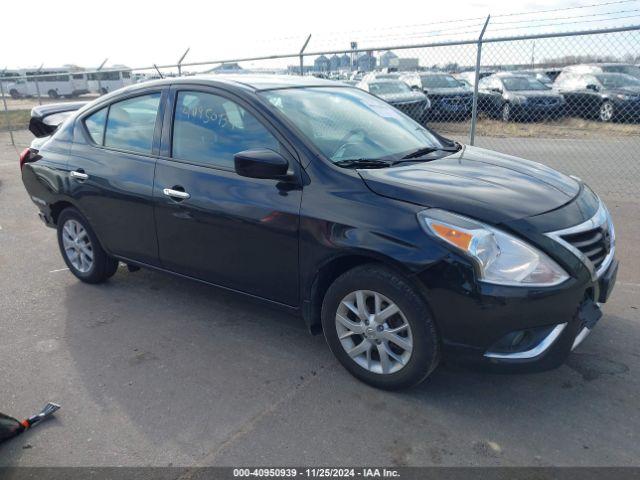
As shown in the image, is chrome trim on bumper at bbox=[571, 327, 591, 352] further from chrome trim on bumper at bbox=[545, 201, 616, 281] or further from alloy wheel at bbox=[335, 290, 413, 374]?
alloy wheel at bbox=[335, 290, 413, 374]

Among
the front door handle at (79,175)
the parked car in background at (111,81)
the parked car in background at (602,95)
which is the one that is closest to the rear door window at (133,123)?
the front door handle at (79,175)

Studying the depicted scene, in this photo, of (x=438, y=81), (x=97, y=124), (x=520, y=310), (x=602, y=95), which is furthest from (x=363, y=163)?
(x=602, y=95)

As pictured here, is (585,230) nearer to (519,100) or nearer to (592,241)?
(592,241)

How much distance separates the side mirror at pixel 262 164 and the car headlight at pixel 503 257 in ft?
3.38

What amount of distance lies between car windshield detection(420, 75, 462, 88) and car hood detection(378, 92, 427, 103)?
44.9 inches

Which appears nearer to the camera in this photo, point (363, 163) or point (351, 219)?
point (351, 219)

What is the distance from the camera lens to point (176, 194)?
379 centimetres

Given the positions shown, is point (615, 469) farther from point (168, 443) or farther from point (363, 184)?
point (168, 443)

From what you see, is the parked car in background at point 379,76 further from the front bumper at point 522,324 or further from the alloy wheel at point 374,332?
the front bumper at point 522,324

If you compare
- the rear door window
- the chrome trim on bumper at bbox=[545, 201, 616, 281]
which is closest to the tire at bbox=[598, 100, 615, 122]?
the chrome trim on bumper at bbox=[545, 201, 616, 281]

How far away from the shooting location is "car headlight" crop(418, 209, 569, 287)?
2.68 m

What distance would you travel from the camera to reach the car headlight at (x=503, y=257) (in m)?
2.68

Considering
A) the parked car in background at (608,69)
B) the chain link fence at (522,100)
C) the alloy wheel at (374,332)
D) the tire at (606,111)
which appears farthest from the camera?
the parked car in background at (608,69)

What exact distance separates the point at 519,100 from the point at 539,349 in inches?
491
